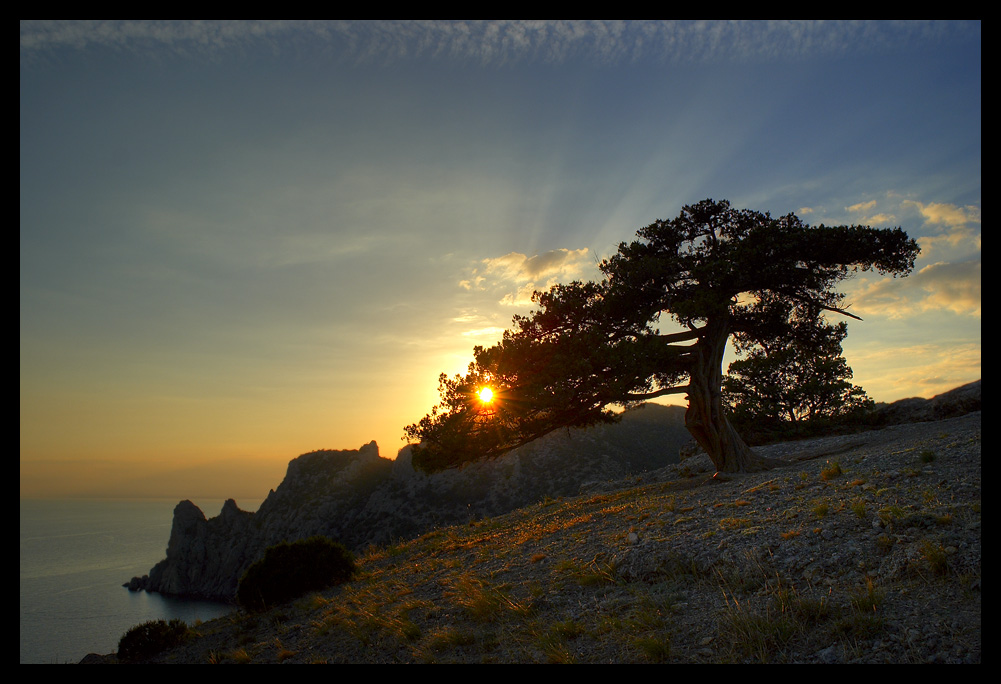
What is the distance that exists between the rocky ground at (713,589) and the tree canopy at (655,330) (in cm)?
403

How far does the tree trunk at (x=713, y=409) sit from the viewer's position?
1847 centimetres

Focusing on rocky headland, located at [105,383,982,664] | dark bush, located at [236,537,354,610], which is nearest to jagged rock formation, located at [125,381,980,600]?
dark bush, located at [236,537,354,610]

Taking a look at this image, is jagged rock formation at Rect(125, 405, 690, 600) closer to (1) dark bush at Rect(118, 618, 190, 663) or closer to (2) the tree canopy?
→ (2) the tree canopy

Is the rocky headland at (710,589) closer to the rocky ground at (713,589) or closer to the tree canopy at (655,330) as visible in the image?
the rocky ground at (713,589)

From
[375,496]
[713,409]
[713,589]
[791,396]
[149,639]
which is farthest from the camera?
[375,496]

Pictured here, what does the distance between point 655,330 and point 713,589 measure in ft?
40.0

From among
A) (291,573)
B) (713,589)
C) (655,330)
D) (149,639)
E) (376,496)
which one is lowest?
(713,589)

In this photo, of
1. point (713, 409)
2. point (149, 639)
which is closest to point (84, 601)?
point (149, 639)

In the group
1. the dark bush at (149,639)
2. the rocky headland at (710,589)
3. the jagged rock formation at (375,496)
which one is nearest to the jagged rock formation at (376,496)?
the jagged rock formation at (375,496)

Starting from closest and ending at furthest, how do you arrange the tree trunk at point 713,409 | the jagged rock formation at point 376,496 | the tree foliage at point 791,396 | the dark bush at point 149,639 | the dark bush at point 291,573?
1. the dark bush at point 149,639
2. the dark bush at point 291,573
3. the tree trunk at point 713,409
4. the tree foliage at point 791,396
5. the jagged rock formation at point 376,496

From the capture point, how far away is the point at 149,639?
1343 cm

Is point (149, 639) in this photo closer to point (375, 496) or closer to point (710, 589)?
point (710, 589)
